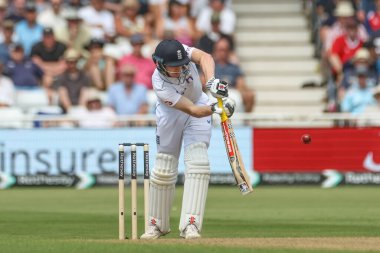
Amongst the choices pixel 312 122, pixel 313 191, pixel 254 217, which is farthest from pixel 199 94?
pixel 312 122

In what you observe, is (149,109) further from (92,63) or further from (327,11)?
(327,11)

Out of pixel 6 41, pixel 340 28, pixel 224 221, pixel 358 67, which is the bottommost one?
pixel 224 221

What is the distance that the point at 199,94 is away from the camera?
10.9 m

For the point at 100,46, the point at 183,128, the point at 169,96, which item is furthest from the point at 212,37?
the point at 169,96

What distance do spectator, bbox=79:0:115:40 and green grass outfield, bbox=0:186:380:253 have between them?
411cm

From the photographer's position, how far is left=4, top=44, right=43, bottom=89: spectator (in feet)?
70.3

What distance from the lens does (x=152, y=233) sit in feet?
36.0

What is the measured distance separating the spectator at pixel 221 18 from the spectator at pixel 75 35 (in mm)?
2165

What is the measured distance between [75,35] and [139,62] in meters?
1.64

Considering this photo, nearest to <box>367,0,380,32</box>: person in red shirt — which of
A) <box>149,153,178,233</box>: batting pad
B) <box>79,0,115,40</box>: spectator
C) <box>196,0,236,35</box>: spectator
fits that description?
<box>196,0,236,35</box>: spectator

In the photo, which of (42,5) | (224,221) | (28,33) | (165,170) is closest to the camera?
(165,170)

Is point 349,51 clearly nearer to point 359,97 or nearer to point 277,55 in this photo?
point 359,97

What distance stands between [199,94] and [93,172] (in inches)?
371

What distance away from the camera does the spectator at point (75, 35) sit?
22438 mm
